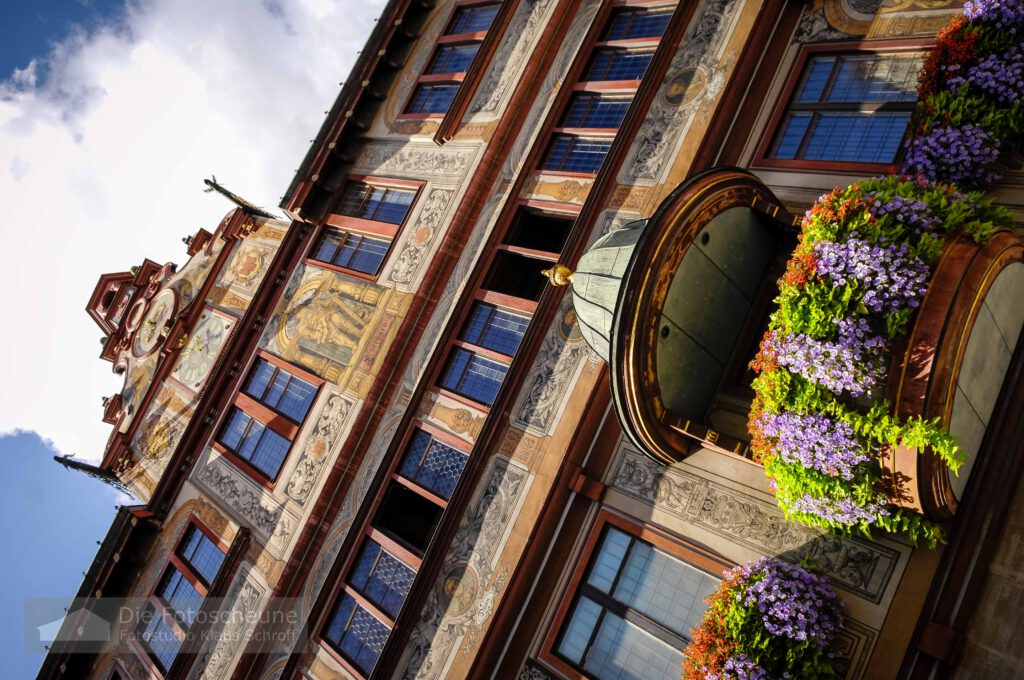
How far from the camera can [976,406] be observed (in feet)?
21.6

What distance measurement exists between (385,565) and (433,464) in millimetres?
1819

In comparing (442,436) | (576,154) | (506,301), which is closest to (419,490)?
(442,436)

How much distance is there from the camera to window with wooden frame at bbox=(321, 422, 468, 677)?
36.4ft

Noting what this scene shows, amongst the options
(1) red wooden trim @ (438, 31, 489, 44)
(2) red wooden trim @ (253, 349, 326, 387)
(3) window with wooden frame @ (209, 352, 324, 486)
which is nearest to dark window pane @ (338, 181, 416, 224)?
(1) red wooden trim @ (438, 31, 489, 44)

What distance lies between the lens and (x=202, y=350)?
18219 mm

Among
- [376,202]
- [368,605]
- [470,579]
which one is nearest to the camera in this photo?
[470,579]

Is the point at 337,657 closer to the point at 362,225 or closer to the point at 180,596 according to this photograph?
the point at 180,596

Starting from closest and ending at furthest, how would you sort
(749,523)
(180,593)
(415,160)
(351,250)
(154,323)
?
(749,523) → (180,593) → (415,160) → (351,250) → (154,323)

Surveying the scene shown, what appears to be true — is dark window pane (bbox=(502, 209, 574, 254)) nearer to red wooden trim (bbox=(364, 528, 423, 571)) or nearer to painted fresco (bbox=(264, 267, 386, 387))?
painted fresco (bbox=(264, 267, 386, 387))

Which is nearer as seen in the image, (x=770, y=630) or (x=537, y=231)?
(x=770, y=630)

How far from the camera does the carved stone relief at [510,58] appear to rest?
576 inches

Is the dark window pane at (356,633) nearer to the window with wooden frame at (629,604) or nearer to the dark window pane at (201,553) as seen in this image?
the window with wooden frame at (629,604)

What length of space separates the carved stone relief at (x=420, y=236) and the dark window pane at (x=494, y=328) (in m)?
1.86

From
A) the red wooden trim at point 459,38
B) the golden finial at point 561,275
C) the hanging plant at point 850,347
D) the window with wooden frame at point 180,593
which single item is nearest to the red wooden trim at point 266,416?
the window with wooden frame at point 180,593
